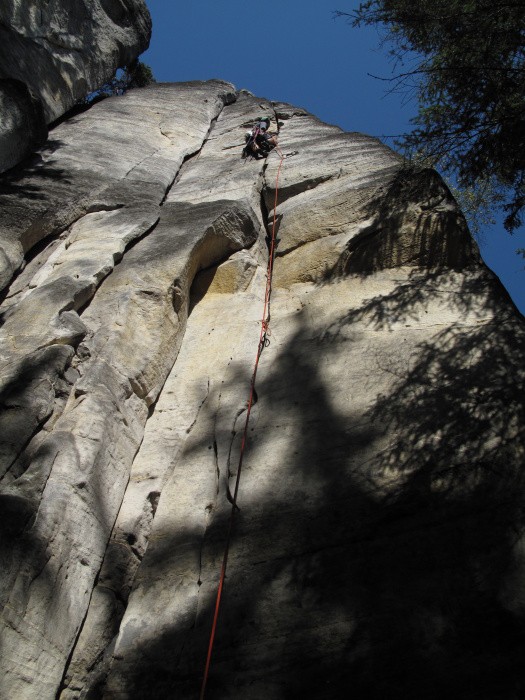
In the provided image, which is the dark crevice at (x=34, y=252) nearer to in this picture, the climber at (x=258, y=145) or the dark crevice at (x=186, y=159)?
the dark crevice at (x=186, y=159)

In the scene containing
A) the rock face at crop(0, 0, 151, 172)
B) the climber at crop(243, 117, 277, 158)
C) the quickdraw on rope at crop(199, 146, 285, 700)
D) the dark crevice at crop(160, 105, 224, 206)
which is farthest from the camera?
the climber at crop(243, 117, 277, 158)

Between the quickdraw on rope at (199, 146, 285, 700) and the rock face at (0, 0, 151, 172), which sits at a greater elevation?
the rock face at (0, 0, 151, 172)

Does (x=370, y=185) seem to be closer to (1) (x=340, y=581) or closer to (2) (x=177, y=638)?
(1) (x=340, y=581)

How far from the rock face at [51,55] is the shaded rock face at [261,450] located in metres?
1.34

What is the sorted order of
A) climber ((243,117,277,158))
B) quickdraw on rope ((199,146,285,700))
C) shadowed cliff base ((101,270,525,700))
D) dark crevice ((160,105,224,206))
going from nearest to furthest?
shadowed cliff base ((101,270,525,700)) < quickdraw on rope ((199,146,285,700)) < dark crevice ((160,105,224,206)) < climber ((243,117,277,158))

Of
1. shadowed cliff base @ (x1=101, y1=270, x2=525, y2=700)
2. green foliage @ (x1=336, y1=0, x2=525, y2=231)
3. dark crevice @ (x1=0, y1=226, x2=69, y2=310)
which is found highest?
green foliage @ (x1=336, y1=0, x2=525, y2=231)

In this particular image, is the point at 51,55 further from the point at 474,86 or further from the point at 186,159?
the point at 474,86

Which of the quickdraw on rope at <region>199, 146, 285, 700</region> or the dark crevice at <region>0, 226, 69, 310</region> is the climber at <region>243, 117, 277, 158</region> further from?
the dark crevice at <region>0, 226, 69, 310</region>

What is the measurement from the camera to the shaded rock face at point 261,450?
329cm

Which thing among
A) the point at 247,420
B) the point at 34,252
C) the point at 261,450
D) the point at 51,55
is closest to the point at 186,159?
the point at 51,55

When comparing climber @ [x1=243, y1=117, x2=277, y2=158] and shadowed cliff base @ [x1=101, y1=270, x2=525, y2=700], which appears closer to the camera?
shadowed cliff base @ [x1=101, y1=270, x2=525, y2=700]

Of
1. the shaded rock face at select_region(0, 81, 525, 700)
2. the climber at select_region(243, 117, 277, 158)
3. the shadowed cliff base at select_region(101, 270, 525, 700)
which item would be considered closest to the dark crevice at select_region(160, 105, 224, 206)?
the climber at select_region(243, 117, 277, 158)

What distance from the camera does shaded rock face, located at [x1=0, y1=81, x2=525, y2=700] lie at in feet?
10.8

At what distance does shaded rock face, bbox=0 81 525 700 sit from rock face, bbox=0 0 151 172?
134 cm
